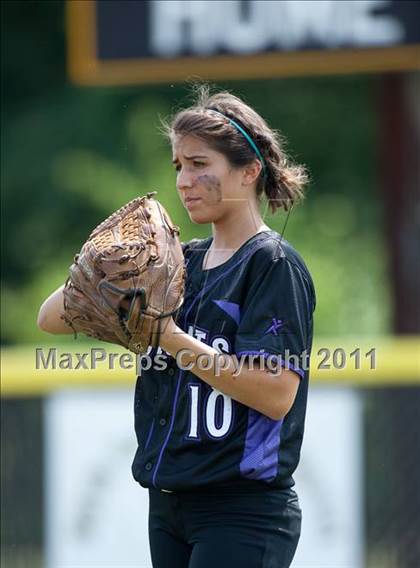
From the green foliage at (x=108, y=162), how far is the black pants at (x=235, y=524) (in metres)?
7.36

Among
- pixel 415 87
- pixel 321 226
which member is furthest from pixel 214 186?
pixel 321 226

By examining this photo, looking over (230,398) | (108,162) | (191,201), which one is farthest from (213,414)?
(108,162)

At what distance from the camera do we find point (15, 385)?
5.18m

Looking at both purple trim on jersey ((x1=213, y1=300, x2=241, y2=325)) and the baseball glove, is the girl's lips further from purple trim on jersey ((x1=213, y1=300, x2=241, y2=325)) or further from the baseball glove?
purple trim on jersey ((x1=213, y1=300, x2=241, y2=325))

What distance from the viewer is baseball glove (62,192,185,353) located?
2588mm

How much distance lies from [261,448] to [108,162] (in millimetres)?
8049

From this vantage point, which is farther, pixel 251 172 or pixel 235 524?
pixel 251 172

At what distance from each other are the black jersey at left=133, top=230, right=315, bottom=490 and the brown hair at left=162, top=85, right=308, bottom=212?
0.50ft

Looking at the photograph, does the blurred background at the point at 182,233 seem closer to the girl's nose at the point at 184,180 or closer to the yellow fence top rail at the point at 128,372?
the yellow fence top rail at the point at 128,372

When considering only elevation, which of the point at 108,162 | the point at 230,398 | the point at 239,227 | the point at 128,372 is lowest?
the point at 128,372

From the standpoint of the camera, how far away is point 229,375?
2.53 m

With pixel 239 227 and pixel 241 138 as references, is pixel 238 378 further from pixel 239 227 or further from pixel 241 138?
pixel 241 138

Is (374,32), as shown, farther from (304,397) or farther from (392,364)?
(304,397)

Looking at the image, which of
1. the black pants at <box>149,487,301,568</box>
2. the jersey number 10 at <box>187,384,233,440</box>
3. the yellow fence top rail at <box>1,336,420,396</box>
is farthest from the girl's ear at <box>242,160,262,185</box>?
the yellow fence top rail at <box>1,336,420,396</box>
